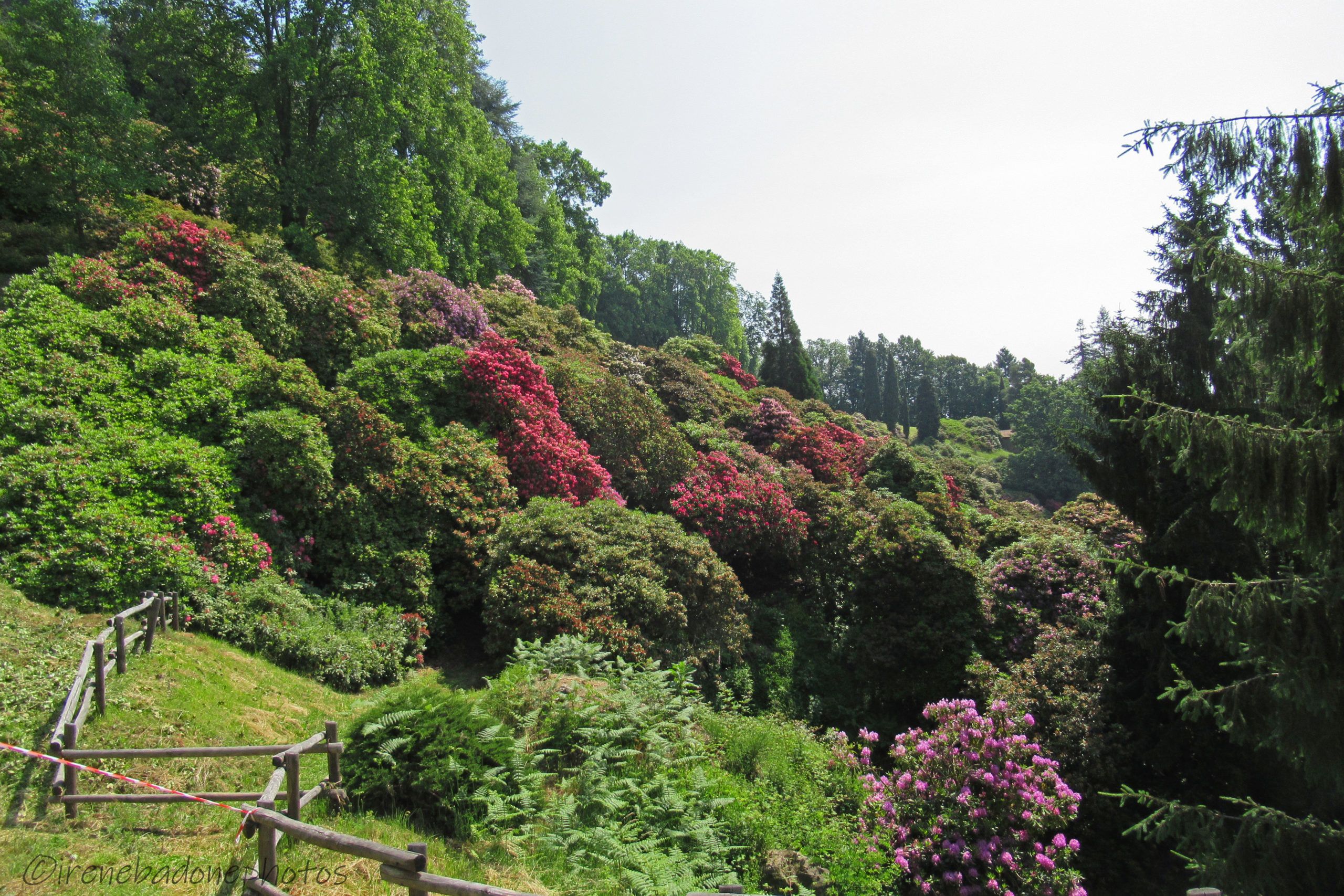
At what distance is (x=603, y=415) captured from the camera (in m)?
16.7

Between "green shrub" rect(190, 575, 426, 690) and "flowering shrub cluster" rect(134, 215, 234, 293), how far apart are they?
24.1ft

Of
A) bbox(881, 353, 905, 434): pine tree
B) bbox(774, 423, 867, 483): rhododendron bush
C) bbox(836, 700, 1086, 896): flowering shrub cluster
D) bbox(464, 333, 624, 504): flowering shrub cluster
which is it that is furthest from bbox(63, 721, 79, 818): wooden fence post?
bbox(881, 353, 905, 434): pine tree

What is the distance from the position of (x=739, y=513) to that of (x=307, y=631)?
9.07 m

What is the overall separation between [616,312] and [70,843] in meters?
49.6

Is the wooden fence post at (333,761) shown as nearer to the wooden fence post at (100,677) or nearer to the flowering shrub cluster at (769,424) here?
the wooden fence post at (100,677)

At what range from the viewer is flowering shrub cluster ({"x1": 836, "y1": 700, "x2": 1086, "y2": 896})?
6.75m

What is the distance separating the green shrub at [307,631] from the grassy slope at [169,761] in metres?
0.31

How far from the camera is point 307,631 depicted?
9312 millimetres

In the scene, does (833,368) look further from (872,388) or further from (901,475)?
(901,475)

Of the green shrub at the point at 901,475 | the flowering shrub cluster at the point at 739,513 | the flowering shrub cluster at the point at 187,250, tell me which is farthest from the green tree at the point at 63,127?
the green shrub at the point at 901,475

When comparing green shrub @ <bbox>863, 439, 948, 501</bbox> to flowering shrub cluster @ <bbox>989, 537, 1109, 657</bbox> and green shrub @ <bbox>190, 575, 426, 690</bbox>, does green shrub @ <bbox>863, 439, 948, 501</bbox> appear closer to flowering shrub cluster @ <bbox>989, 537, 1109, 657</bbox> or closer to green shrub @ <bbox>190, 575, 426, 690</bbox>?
flowering shrub cluster @ <bbox>989, 537, 1109, 657</bbox>

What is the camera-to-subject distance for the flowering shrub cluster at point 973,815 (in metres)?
6.75

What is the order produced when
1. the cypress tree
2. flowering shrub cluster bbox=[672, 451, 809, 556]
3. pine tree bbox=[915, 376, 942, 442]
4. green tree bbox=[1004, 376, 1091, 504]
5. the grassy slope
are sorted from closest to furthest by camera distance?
the grassy slope
flowering shrub cluster bbox=[672, 451, 809, 556]
green tree bbox=[1004, 376, 1091, 504]
the cypress tree
pine tree bbox=[915, 376, 942, 442]

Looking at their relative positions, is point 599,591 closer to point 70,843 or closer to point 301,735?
point 301,735
